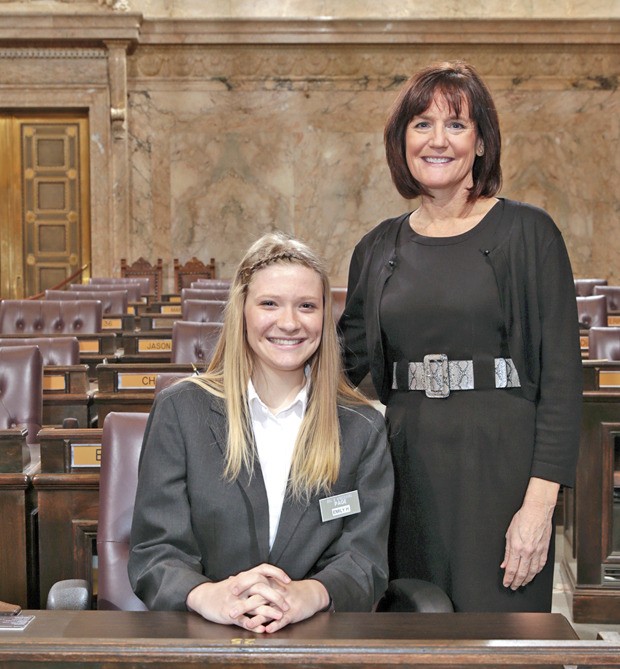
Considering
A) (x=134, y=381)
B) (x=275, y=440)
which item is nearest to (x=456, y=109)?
(x=275, y=440)

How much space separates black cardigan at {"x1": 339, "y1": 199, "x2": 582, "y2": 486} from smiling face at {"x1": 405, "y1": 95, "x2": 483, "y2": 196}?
14 centimetres

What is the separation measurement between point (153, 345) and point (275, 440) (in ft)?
12.2

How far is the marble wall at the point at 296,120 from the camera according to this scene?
1238 centimetres

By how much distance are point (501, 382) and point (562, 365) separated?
0.14 metres

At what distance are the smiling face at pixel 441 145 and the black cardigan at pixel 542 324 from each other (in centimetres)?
14

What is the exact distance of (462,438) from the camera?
2064mm

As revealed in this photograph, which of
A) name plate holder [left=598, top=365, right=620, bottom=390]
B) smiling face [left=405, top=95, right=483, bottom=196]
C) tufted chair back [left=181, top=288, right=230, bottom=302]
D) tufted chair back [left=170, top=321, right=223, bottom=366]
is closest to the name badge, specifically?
smiling face [left=405, top=95, right=483, bottom=196]

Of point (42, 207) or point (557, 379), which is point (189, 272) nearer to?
point (42, 207)

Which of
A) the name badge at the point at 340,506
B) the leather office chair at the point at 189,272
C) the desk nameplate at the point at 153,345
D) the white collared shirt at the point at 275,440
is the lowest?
the name badge at the point at 340,506

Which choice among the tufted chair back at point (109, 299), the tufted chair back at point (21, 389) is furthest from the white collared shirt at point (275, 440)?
the tufted chair back at point (109, 299)

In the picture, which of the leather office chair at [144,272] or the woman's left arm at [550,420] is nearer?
the woman's left arm at [550,420]

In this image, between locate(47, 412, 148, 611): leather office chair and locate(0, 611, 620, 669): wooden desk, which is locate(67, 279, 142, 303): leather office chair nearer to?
locate(47, 412, 148, 611): leather office chair

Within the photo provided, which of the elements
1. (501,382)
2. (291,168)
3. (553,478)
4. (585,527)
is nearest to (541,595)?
(553,478)

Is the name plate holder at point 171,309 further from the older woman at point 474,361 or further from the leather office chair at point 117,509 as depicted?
the older woman at point 474,361
